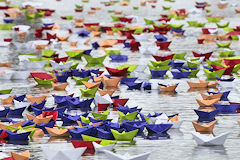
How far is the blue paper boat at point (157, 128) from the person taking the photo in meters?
6.58

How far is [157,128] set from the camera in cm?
660

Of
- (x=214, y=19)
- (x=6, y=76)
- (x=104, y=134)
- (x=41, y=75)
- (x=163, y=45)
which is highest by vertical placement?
(x=104, y=134)

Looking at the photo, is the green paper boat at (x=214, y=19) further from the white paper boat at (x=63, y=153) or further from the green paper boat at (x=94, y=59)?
the white paper boat at (x=63, y=153)

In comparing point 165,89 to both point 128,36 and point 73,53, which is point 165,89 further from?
point 128,36

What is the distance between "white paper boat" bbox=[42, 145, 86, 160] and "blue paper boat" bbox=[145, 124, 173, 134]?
1147 mm

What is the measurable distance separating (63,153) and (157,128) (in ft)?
4.65

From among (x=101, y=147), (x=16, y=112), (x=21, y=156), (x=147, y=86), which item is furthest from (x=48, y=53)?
(x=21, y=156)

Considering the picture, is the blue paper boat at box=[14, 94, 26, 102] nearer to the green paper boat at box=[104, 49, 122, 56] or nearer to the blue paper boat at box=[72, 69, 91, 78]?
the blue paper boat at box=[72, 69, 91, 78]

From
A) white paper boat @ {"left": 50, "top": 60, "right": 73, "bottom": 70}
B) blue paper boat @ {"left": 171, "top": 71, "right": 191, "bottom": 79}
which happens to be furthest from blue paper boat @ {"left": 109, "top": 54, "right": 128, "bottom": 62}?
blue paper boat @ {"left": 171, "top": 71, "right": 191, "bottom": 79}

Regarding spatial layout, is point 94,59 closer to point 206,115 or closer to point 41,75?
point 41,75

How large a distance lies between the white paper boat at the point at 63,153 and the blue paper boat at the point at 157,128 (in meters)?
1.15

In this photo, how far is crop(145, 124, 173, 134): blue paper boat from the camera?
658cm

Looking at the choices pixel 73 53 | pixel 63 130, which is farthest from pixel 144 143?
pixel 73 53

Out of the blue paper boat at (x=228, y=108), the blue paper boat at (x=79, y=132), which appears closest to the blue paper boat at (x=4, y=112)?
the blue paper boat at (x=79, y=132)
